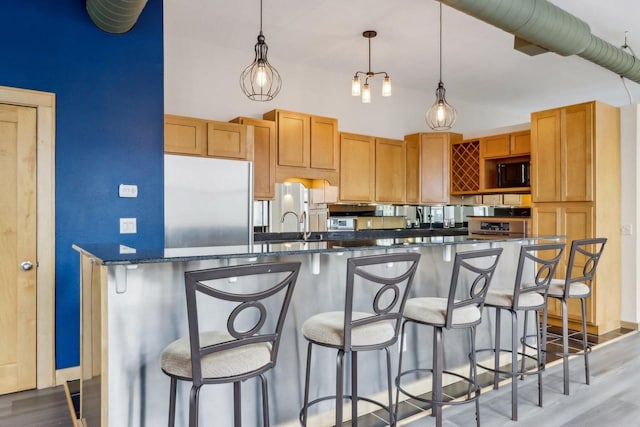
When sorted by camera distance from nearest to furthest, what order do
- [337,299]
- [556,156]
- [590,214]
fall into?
[337,299]
[590,214]
[556,156]

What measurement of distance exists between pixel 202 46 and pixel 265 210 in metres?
1.97

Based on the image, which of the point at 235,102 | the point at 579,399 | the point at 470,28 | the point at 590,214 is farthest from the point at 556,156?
the point at 235,102

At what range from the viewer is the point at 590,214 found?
4.45 metres

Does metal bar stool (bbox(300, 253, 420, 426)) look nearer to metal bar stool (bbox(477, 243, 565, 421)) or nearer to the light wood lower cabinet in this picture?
metal bar stool (bbox(477, 243, 565, 421))

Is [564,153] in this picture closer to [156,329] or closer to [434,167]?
[434,167]

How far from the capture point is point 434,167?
243 inches

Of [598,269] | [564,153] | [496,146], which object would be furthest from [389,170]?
[598,269]

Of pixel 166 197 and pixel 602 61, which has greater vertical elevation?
pixel 602 61

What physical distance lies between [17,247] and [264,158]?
2474 mm

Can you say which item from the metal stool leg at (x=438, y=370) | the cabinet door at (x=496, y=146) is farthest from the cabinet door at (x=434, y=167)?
the metal stool leg at (x=438, y=370)

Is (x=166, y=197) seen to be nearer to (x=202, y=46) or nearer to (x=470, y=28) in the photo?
(x=202, y=46)

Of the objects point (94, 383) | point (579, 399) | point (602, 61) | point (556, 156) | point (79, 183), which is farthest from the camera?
point (556, 156)

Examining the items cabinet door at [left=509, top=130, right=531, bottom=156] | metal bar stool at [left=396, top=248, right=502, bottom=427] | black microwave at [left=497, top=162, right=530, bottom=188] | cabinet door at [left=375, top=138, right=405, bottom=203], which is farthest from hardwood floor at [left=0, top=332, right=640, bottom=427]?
cabinet door at [left=375, top=138, right=405, bottom=203]

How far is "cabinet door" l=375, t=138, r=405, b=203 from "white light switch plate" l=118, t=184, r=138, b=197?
3.30 m
